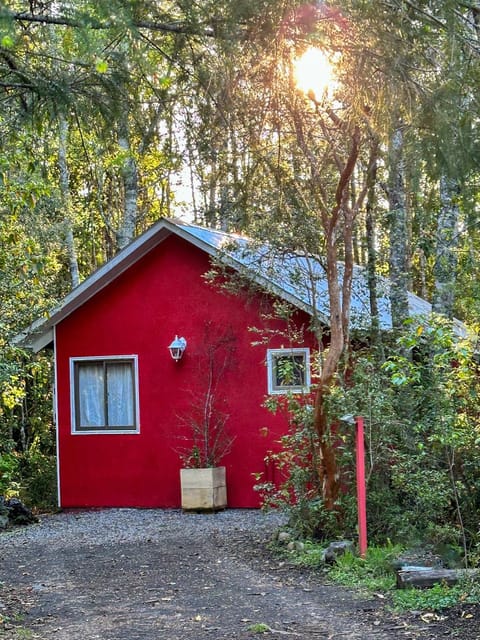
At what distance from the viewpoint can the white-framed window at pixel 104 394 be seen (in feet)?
42.7

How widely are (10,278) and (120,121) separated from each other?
22.2ft

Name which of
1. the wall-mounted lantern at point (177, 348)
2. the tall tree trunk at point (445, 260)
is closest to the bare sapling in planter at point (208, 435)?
the wall-mounted lantern at point (177, 348)

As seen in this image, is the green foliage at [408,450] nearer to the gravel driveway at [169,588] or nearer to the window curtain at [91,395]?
the gravel driveway at [169,588]

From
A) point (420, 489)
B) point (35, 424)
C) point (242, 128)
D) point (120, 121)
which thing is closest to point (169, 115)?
point (120, 121)

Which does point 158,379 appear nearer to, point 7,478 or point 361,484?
point 7,478

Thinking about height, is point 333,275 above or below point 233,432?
above

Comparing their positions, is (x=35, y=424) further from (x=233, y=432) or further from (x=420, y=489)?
(x=420, y=489)

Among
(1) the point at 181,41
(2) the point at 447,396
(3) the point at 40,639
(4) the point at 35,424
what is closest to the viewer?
(1) the point at 181,41

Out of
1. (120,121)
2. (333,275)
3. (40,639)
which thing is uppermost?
(120,121)

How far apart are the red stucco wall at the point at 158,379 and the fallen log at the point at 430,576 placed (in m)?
5.42

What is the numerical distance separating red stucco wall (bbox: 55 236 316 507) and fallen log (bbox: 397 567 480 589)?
5419mm

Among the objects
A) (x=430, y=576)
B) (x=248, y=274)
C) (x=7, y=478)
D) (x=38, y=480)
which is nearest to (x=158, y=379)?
(x=7, y=478)

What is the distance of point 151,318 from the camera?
12.9 meters

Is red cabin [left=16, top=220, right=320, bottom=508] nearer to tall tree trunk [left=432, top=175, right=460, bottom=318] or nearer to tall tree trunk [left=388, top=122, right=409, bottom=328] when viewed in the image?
tall tree trunk [left=388, top=122, right=409, bottom=328]
